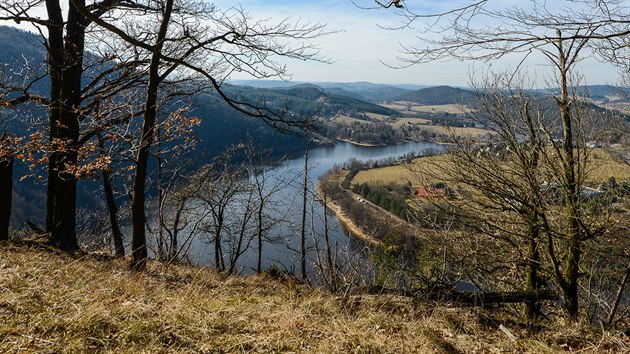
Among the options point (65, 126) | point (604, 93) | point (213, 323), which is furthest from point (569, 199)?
point (65, 126)

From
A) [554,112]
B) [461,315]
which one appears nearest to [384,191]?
[554,112]

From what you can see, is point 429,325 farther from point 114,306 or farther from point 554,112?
point 554,112

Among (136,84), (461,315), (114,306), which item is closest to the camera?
(114,306)

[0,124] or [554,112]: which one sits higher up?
[554,112]

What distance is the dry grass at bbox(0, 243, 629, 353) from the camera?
2.13 meters

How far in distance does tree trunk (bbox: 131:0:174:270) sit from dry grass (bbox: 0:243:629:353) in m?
1.42

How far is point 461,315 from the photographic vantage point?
10.1ft

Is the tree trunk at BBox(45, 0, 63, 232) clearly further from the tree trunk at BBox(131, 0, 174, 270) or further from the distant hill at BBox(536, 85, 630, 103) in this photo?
the distant hill at BBox(536, 85, 630, 103)

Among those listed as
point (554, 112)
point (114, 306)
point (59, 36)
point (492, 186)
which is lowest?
point (114, 306)

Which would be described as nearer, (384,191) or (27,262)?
(27,262)

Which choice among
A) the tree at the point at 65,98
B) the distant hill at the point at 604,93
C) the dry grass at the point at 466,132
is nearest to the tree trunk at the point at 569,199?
the distant hill at the point at 604,93

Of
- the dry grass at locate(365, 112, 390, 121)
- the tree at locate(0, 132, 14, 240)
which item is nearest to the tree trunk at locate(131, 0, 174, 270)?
the tree at locate(0, 132, 14, 240)

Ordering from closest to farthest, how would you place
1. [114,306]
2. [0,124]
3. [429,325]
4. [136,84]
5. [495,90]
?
[114,306] → [429,325] → [495,90] → [136,84] → [0,124]

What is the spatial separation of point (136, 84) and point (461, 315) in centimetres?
552
